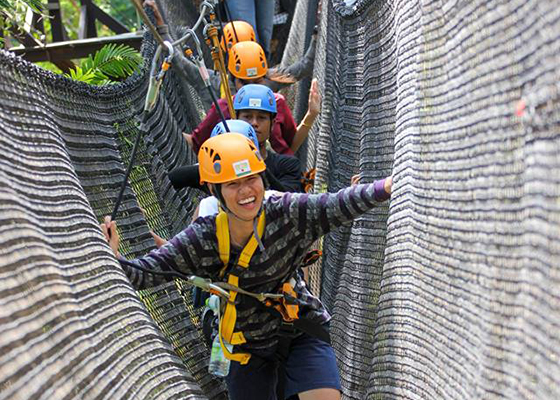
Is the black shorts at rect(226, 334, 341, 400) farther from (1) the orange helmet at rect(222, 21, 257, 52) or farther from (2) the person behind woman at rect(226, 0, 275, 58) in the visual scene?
(2) the person behind woman at rect(226, 0, 275, 58)

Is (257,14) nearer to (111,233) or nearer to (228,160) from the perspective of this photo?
(228,160)

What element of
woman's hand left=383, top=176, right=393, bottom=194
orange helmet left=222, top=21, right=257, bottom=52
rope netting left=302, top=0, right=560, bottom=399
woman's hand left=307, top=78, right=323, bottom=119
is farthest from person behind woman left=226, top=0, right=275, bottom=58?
woman's hand left=383, top=176, right=393, bottom=194

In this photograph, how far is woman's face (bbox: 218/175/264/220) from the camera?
382cm

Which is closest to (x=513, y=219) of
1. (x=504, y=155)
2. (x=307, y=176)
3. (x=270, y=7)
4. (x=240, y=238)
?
(x=504, y=155)

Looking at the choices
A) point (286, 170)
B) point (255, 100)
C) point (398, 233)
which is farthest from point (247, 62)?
point (398, 233)

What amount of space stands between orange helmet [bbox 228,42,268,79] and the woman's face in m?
2.95

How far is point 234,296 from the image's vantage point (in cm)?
393

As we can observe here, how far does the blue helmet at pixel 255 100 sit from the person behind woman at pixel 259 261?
4.63ft

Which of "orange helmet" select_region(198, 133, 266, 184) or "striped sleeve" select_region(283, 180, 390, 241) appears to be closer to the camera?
"striped sleeve" select_region(283, 180, 390, 241)

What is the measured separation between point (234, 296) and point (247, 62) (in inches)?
127

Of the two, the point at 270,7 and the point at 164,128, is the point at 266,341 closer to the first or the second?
the point at 164,128

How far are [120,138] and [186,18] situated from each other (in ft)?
14.4

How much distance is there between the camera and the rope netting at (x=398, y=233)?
211 cm

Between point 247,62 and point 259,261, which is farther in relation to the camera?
point 247,62
